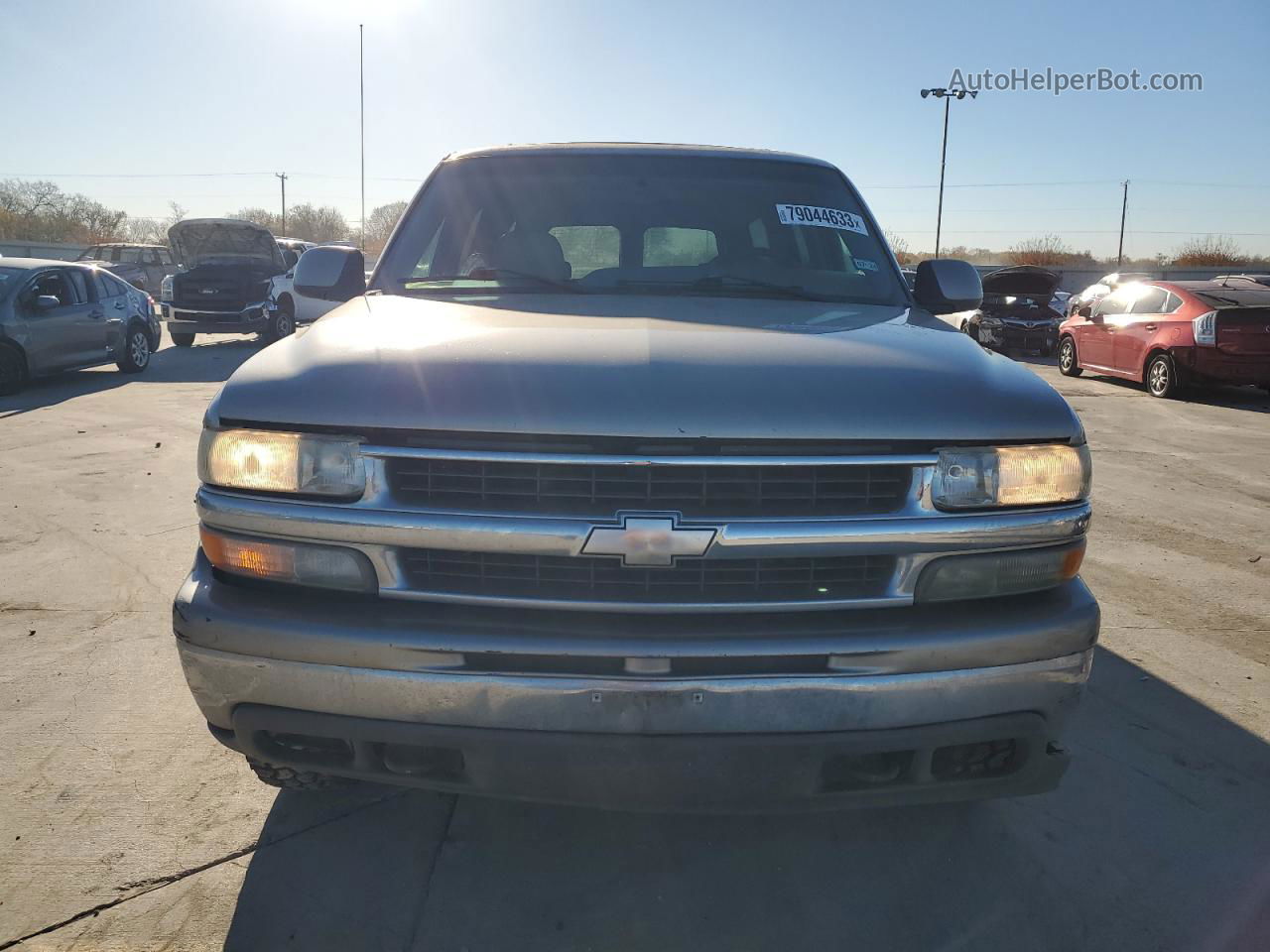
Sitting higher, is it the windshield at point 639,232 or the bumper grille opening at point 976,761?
the windshield at point 639,232

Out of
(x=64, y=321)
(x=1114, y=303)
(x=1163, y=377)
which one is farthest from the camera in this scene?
(x=1114, y=303)

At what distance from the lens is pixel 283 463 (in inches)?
81.0

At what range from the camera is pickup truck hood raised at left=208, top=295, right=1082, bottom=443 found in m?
1.95

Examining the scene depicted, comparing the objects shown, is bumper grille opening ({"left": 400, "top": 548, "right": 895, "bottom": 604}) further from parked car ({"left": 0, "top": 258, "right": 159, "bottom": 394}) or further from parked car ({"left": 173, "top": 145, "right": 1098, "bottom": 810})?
parked car ({"left": 0, "top": 258, "right": 159, "bottom": 394})

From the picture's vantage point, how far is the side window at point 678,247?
Result: 3.19 m

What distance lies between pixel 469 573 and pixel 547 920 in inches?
33.1

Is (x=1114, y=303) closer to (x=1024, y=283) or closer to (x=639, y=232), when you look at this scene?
(x=1024, y=283)

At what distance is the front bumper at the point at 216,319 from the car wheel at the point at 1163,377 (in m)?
13.9

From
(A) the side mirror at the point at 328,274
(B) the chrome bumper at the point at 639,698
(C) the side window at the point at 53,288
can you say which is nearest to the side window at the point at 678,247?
(A) the side mirror at the point at 328,274

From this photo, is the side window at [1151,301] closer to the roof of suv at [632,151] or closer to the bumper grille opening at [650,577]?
the roof of suv at [632,151]

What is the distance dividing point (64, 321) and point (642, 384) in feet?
38.4

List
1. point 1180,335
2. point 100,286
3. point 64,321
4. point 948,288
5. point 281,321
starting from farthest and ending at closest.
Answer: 1. point 281,321
2. point 1180,335
3. point 100,286
4. point 64,321
5. point 948,288

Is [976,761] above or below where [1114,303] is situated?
below

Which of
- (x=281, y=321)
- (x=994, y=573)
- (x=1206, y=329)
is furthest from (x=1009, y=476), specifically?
(x=281, y=321)
